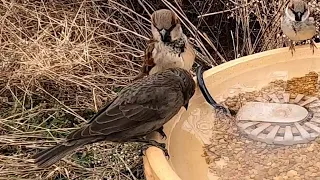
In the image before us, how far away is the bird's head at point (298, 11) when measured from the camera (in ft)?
10.8

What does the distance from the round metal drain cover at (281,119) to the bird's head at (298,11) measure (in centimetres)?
77

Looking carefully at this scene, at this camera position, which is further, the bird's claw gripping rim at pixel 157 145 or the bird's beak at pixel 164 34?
the bird's beak at pixel 164 34

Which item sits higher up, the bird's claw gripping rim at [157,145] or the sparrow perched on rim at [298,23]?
the sparrow perched on rim at [298,23]

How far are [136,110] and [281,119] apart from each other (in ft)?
1.86

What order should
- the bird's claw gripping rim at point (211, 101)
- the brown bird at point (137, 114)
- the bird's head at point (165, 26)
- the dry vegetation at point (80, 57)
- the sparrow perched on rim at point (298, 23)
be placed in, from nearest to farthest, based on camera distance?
the brown bird at point (137, 114) < the bird's claw gripping rim at point (211, 101) < the bird's head at point (165, 26) < the sparrow perched on rim at point (298, 23) < the dry vegetation at point (80, 57)

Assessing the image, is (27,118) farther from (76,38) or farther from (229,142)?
(229,142)

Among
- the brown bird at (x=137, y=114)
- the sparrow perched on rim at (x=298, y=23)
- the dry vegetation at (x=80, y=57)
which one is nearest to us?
the brown bird at (x=137, y=114)

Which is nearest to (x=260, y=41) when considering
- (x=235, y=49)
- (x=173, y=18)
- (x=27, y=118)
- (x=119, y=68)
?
(x=235, y=49)

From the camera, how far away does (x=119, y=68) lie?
426 centimetres

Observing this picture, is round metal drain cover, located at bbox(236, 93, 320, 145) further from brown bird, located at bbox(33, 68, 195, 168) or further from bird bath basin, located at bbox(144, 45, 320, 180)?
brown bird, located at bbox(33, 68, 195, 168)

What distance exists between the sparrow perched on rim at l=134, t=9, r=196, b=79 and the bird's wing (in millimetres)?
634

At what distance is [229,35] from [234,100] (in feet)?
6.90

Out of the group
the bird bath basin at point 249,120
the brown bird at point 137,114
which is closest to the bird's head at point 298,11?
the bird bath basin at point 249,120

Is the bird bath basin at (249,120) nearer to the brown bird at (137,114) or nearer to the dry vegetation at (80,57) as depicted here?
the brown bird at (137,114)
